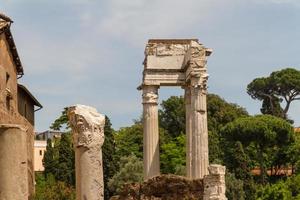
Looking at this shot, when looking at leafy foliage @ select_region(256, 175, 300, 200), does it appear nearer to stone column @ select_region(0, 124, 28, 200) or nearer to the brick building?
the brick building

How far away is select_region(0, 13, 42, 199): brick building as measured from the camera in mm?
8641

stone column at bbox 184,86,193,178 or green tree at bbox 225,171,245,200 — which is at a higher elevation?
stone column at bbox 184,86,193,178

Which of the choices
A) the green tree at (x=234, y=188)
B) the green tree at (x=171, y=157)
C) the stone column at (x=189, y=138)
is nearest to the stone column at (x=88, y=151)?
the stone column at (x=189, y=138)

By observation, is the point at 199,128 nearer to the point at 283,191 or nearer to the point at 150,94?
the point at 150,94

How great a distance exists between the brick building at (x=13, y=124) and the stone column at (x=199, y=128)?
519 centimetres

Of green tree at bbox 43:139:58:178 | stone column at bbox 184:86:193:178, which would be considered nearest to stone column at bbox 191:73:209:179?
stone column at bbox 184:86:193:178

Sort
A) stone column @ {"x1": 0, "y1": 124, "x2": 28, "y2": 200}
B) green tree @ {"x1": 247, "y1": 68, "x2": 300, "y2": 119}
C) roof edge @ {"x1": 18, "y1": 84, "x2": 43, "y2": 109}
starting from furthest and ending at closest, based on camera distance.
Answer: green tree @ {"x1": 247, "y1": 68, "x2": 300, "y2": 119}, roof edge @ {"x1": 18, "y1": 84, "x2": 43, "y2": 109}, stone column @ {"x1": 0, "y1": 124, "x2": 28, "y2": 200}

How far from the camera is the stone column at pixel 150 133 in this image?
2664cm

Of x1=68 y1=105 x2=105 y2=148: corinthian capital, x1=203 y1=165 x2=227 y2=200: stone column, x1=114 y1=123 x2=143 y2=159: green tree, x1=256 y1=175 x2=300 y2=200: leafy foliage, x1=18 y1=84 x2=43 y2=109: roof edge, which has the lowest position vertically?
x1=256 y1=175 x2=300 y2=200: leafy foliage

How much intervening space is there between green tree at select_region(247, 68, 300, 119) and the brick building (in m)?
33.5

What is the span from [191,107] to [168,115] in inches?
1305

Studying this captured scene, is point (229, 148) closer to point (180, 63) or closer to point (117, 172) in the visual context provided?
point (117, 172)

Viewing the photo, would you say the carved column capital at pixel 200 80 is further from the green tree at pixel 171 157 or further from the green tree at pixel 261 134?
the green tree at pixel 261 134

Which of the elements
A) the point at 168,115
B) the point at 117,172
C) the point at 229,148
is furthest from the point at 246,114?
the point at 117,172
